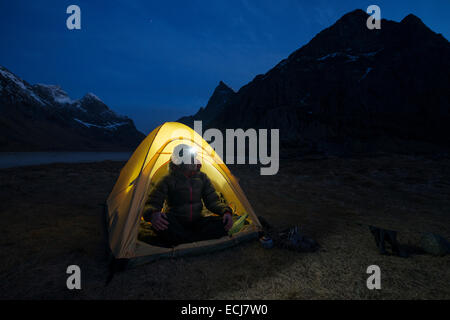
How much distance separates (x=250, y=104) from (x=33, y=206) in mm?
58349

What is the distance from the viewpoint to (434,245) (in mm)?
3891

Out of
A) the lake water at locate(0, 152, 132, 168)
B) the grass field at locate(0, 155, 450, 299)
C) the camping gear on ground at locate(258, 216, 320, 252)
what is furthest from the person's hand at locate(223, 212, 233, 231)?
the lake water at locate(0, 152, 132, 168)

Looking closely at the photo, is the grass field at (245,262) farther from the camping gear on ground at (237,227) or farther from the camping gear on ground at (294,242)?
the camping gear on ground at (237,227)

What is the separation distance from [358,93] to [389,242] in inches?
2066

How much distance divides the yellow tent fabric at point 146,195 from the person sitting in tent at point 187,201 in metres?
0.17

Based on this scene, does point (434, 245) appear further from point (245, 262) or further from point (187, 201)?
point (187, 201)

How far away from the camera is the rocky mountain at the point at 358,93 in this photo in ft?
121

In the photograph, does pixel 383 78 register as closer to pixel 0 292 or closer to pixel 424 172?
pixel 424 172

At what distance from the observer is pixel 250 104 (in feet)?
201

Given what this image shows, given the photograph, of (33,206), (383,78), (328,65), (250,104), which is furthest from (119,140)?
(33,206)

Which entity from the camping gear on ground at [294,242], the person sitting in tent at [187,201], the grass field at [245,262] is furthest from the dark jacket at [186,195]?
the camping gear on ground at [294,242]

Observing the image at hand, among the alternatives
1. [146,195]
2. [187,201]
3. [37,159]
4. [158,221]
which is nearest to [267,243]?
[187,201]

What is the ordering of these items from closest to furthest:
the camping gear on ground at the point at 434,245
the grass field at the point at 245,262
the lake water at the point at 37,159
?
the grass field at the point at 245,262 < the camping gear on ground at the point at 434,245 < the lake water at the point at 37,159
